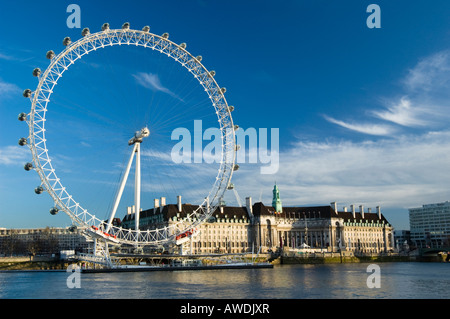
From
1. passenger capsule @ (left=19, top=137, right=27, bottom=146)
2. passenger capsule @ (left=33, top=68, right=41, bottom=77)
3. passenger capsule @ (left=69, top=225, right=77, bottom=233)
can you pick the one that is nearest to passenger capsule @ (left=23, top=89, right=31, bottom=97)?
passenger capsule @ (left=33, top=68, right=41, bottom=77)

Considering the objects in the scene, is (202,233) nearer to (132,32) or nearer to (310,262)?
(310,262)

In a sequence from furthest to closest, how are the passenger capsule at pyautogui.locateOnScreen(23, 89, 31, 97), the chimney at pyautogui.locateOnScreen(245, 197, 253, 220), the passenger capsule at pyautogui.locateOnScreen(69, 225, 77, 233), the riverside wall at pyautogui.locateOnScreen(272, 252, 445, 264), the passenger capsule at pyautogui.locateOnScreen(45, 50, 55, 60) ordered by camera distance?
→ 1. the chimney at pyautogui.locateOnScreen(245, 197, 253, 220)
2. the riverside wall at pyautogui.locateOnScreen(272, 252, 445, 264)
3. the passenger capsule at pyautogui.locateOnScreen(69, 225, 77, 233)
4. the passenger capsule at pyautogui.locateOnScreen(23, 89, 31, 97)
5. the passenger capsule at pyautogui.locateOnScreen(45, 50, 55, 60)

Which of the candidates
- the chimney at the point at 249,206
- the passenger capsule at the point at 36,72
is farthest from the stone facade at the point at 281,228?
the passenger capsule at the point at 36,72

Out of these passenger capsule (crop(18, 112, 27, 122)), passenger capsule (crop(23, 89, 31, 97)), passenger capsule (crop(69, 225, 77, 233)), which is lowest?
passenger capsule (crop(69, 225, 77, 233))

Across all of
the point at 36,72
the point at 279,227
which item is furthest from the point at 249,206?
the point at 36,72

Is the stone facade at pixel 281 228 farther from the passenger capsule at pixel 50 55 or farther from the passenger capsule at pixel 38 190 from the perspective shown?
the passenger capsule at pixel 50 55

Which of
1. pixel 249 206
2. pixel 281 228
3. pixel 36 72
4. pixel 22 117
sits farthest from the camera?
pixel 281 228

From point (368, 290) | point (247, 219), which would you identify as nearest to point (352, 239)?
point (247, 219)

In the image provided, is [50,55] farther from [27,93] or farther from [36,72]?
[27,93]

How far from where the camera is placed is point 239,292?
45219 millimetres

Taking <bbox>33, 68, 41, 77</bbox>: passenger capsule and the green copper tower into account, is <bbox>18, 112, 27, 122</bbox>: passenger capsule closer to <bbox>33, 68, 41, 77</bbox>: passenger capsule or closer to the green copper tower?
<bbox>33, 68, 41, 77</bbox>: passenger capsule

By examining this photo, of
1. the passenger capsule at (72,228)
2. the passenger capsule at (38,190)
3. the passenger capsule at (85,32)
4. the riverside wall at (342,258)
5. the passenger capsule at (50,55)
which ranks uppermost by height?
the passenger capsule at (85,32)

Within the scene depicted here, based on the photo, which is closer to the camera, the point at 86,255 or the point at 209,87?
the point at 209,87
